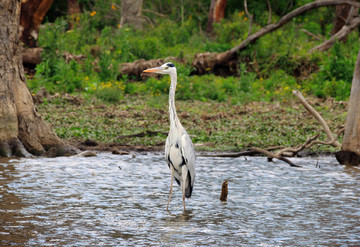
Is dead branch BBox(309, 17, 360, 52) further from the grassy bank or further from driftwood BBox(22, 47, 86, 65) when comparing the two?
driftwood BBox(22, 47, 86, 65)

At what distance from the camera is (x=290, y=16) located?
53.8 ft

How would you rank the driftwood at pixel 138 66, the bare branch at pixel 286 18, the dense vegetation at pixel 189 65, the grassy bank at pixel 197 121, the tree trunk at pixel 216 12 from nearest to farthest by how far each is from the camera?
the grassy bank at pixel 197 121 → the bare branch at pixel 286 18 → the dense vegetation at pixel 189 65 → the driftwood at pixel 138 66 → the tree trunk at pixel 216 12

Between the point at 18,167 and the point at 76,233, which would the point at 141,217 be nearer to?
the point at 76,233

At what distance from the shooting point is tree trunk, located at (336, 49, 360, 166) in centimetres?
880

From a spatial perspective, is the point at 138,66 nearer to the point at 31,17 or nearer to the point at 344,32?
the point at 31,17

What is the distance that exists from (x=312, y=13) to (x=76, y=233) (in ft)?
78.2

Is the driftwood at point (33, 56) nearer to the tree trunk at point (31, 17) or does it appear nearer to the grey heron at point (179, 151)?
the tree trunk at point (31, 17)

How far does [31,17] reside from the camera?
674 inches

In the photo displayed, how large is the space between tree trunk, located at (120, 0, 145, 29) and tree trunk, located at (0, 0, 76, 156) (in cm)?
1441

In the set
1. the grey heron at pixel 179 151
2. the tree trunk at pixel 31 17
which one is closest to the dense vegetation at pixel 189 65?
the tree trunk at pixel 31 17

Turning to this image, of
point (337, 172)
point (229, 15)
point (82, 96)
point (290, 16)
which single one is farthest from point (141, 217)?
point (229, 15)

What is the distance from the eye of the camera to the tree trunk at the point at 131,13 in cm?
2362

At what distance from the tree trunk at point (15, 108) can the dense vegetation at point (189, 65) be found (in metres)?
4.85

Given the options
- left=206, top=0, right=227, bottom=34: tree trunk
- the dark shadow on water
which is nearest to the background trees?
left=206, top=0, right=227, bottom=34: tree trunk
